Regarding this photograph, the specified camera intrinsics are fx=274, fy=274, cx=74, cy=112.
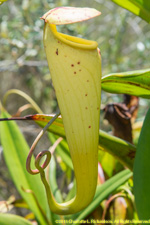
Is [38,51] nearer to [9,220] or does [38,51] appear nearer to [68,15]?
[9,220]

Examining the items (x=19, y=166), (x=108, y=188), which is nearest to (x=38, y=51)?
(x=19, y=166)

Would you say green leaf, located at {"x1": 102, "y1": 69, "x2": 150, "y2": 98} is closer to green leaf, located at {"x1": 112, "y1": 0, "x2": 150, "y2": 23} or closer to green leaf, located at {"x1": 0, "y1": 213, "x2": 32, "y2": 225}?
green leaf, located at {"x1": 112, "y1": 0, "x2": 150, "y2": 23}

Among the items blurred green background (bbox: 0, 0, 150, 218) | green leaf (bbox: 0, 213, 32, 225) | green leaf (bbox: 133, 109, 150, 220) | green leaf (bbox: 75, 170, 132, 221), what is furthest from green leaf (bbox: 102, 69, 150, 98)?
blurred green background (bbox: 0, 0, 150, 218)

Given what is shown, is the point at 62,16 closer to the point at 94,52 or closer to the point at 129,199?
the point at 94,52

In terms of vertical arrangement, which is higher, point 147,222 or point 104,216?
point 147,222

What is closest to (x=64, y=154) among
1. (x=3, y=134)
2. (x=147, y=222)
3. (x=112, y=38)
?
(x=3, y=134)

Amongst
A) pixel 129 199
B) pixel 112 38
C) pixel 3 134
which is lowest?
pixel 112 38
